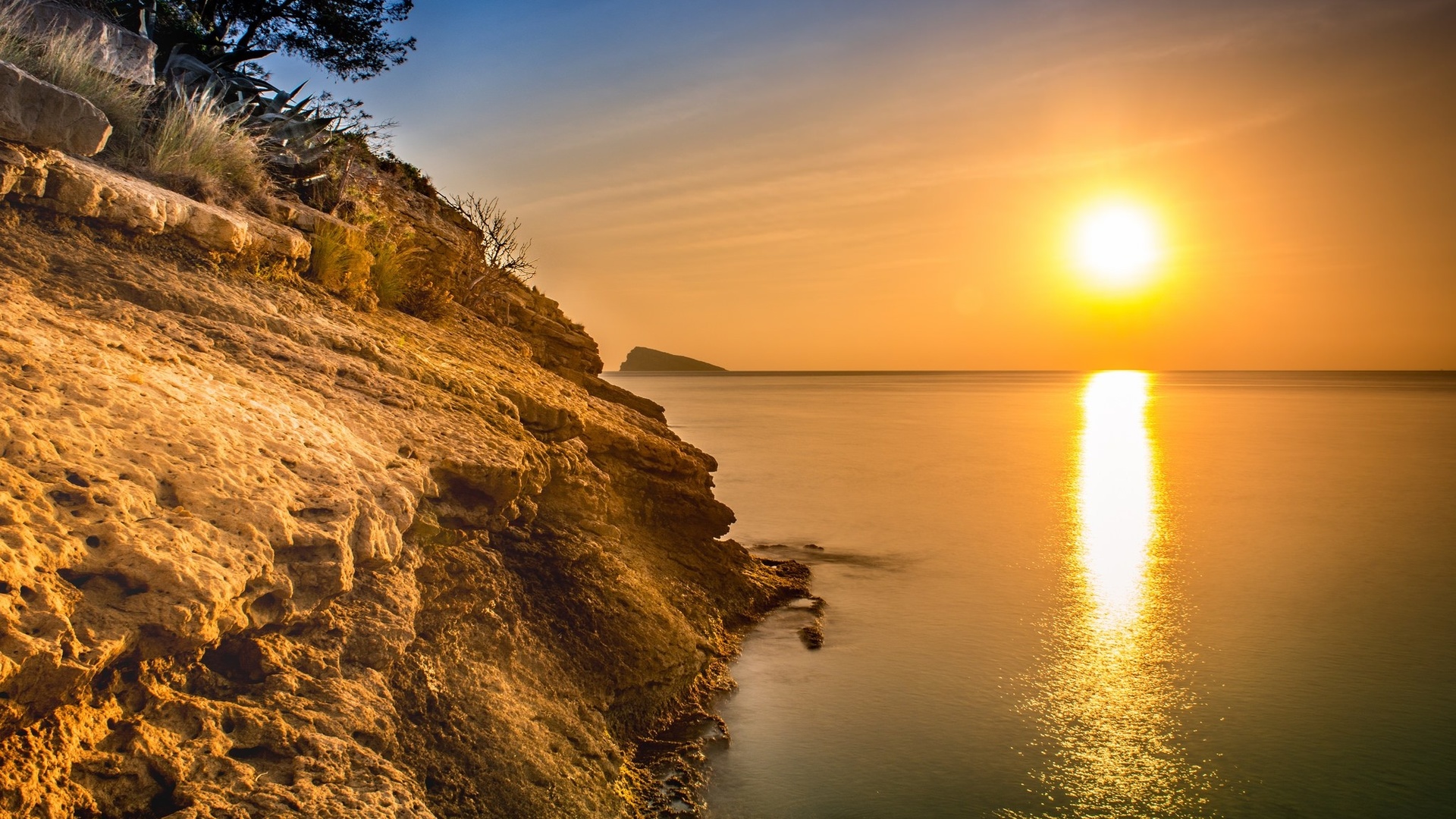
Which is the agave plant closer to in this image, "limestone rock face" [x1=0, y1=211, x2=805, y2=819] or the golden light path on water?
"limestone rock face" [x1=0, y1=211, x2=805, y2=819]

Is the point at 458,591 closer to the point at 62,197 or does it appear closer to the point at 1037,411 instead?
the point at 62,197

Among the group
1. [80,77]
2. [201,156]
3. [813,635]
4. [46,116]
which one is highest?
[80,77]

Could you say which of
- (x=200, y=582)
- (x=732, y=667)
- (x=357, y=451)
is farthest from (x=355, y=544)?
(x=732, y=667)

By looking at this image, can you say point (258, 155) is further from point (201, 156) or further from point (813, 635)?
point (813, 635)

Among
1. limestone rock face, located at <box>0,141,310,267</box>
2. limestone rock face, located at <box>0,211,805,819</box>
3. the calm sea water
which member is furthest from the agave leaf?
the calm sea water

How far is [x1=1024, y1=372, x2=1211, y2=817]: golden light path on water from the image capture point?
5.91 m

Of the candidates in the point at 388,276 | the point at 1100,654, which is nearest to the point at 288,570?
the point at 388,276

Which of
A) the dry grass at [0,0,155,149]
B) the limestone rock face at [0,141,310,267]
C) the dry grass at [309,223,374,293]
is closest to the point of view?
the limestone rock face at [0,141,310,267]

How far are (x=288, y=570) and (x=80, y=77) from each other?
16.5 ft

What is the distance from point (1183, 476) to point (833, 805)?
22241mm

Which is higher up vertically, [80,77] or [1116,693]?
[80,77]

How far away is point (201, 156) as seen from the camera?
22.4 ft

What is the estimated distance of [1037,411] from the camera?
58094mm

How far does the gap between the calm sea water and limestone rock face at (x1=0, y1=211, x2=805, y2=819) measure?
59.3 inches
